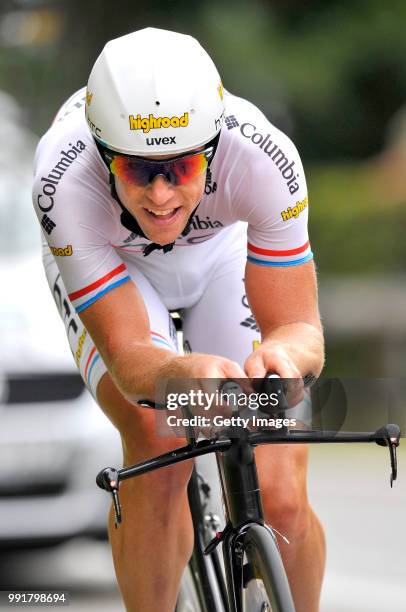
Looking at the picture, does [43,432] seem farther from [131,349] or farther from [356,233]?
[356,233]

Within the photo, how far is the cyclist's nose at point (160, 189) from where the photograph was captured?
4.46 meters

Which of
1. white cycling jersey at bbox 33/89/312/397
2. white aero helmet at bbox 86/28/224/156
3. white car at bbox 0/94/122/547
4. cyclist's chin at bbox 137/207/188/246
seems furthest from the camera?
white car at bbox 0/94/122/547

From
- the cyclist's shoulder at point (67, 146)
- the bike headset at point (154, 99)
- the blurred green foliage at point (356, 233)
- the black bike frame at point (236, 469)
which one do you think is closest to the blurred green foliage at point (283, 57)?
the blurred green foliage at point (356, 233)

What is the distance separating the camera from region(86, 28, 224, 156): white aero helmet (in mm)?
4422

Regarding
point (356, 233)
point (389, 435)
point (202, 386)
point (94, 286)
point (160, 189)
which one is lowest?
point (389, 435)

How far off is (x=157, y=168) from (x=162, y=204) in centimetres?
11

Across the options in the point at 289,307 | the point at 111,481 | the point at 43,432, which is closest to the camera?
the point at 111,481

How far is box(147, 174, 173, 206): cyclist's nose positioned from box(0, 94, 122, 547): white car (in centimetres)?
355

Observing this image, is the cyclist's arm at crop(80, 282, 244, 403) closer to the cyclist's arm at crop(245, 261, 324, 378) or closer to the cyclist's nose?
→ the cyclist's arm at crop(245, 261, 324, 378)

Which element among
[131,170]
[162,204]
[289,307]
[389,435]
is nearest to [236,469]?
[389,435]

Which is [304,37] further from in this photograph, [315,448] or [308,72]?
[315,448]

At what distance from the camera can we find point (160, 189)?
4457mm

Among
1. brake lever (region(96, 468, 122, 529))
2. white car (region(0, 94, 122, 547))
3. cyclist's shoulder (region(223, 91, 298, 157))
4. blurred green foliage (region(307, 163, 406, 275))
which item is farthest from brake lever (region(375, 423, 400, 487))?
blurred green foliage (region(307, 163, 406, 275))

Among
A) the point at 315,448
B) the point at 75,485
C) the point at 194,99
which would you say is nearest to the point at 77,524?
the point at 75,485
